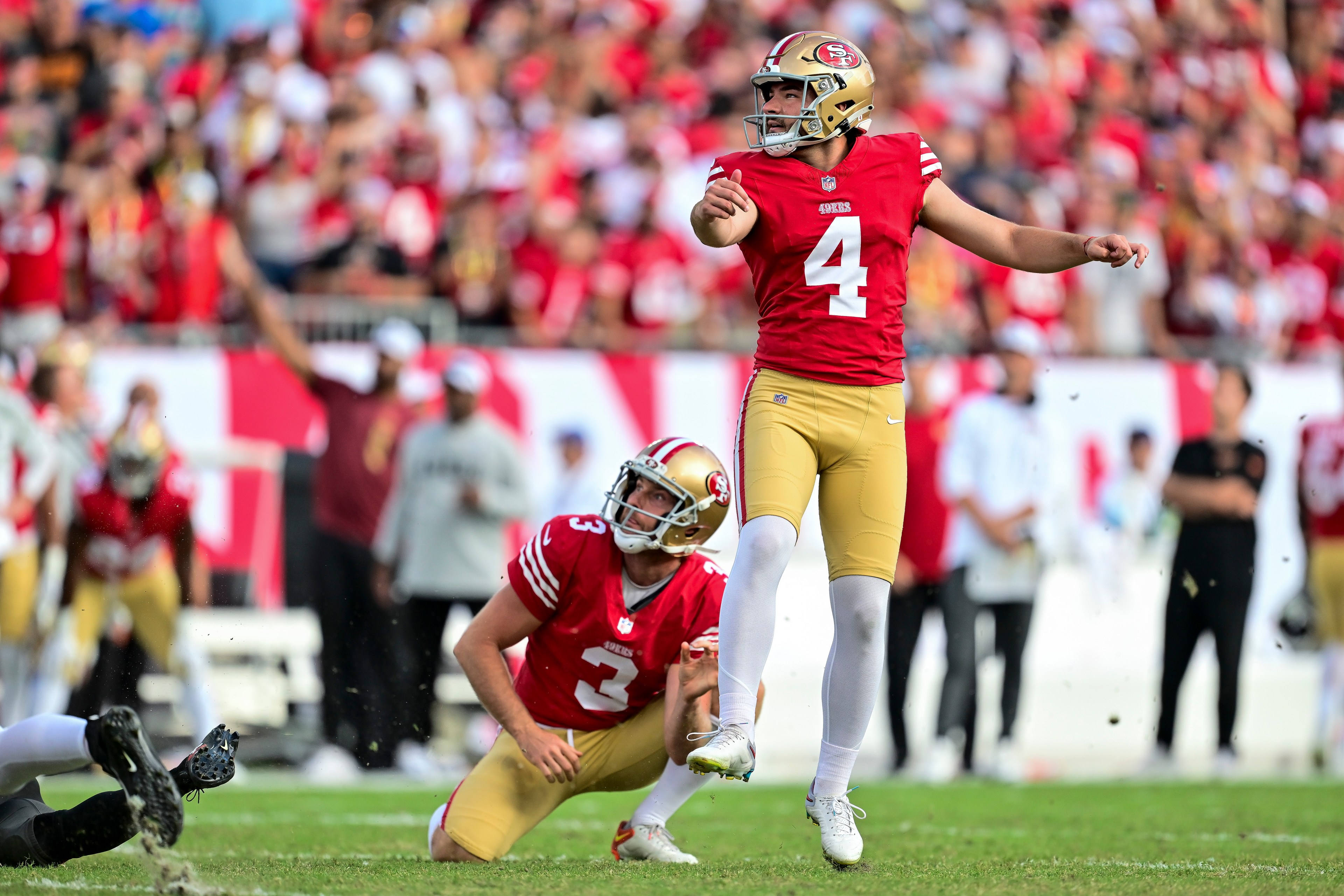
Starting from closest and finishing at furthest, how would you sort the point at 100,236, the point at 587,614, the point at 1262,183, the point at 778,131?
the point at 778,131 < the point at 587,614 < the point at 100,236 < the point at 1262,183

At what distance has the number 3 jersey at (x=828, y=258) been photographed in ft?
15.5

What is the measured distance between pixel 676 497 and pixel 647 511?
91 millimetres

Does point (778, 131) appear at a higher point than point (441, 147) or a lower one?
lower

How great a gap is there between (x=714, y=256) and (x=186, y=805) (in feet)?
19.7

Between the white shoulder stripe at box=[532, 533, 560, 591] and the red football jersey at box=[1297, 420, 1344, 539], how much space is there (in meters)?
5.84

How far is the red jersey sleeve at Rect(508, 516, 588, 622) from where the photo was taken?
507 centimetres

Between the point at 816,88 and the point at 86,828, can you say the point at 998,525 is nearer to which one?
the point at 816,88

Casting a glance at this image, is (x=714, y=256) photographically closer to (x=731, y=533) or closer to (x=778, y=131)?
(x=731, y=533)

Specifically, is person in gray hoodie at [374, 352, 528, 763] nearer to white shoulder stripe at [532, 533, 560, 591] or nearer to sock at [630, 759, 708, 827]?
sock at [630, 759, 708, 827]

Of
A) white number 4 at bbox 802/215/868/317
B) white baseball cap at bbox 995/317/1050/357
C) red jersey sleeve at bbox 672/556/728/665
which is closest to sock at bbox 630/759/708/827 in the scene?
red jersey sleeve at bbox 672/556/728/665

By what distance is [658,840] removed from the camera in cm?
519

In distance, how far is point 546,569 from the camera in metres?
5.07

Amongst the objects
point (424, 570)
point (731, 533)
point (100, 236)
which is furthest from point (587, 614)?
point (100, 236)

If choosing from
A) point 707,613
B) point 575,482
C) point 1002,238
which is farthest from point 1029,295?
point 707,613
